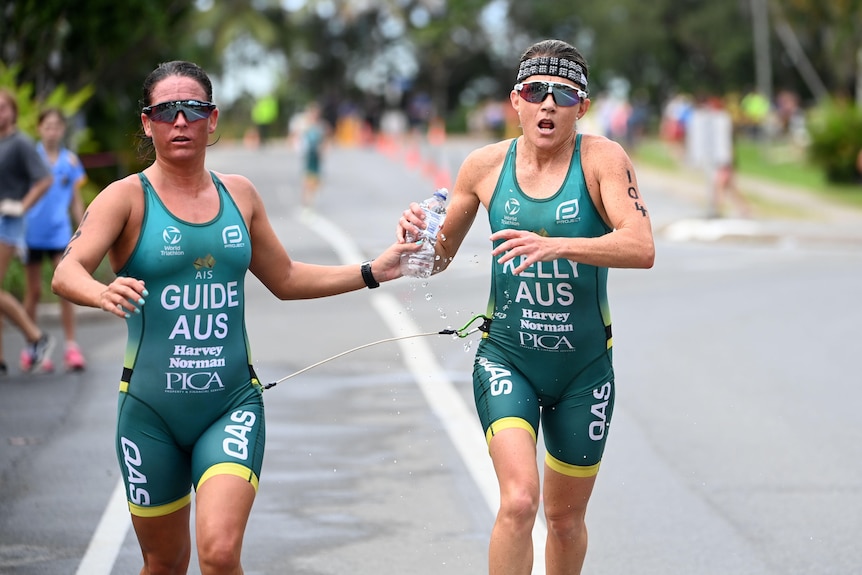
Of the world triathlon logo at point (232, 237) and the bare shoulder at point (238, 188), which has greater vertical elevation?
the bare shoulder at point (238, 188)

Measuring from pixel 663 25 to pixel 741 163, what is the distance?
3496 centimetres

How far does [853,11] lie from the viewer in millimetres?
39938

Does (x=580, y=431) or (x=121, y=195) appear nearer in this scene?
(x=121, y=195)

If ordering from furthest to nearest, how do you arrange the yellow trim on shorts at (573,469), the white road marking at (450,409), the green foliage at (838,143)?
the green foliage at (838,143) → the white road marking at (450,409) → the yellow trim on shorts at (573,469)

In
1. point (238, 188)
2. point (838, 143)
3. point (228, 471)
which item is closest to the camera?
point (228, 471)

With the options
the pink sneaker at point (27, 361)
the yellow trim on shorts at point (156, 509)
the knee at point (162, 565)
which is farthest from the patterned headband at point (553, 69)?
the pink sneaker at point (27, 361)

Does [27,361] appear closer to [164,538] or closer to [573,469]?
[164,538]

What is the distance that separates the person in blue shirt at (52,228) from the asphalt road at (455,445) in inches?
12.5

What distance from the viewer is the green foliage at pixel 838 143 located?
34.5m

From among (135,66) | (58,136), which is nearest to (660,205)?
(135,66)

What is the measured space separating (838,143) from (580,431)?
101ft

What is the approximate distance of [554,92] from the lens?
212 inches

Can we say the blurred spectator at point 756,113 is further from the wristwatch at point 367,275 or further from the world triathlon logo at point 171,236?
the world triathlon logo at point 171,236

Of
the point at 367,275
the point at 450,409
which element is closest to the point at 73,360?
the point at 450,409
